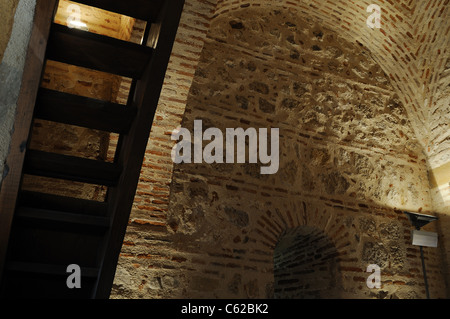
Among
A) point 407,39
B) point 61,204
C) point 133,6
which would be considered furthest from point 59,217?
point 407,39

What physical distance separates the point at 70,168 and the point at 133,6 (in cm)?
77

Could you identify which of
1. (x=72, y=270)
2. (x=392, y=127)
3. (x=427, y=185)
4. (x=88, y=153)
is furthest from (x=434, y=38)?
(x=72, y=270)

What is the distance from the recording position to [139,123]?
187 centimetres

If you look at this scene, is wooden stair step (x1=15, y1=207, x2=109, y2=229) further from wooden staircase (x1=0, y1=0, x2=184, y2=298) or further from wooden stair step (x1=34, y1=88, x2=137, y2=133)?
wooden stair step (x1=34, y1=88, x2=137, y2=133)

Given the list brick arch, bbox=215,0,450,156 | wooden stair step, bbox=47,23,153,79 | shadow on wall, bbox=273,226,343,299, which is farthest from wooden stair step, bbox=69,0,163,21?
brick arch, bbox=215,0,450,156

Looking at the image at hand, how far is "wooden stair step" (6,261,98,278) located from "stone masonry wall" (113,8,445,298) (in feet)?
7.55

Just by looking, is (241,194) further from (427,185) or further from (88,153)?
(427,185)

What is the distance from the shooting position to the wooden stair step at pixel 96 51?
1817 millimetres

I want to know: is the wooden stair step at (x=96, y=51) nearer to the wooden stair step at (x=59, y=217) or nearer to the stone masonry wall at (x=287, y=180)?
the wooden stair step at (x=59, y=217)

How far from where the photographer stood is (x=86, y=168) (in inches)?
75.6

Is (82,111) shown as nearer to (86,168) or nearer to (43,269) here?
(86,168)

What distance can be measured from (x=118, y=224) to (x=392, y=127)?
15.7 ft

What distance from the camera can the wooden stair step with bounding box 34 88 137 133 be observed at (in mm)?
1828

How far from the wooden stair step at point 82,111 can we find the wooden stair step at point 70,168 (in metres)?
0.16
